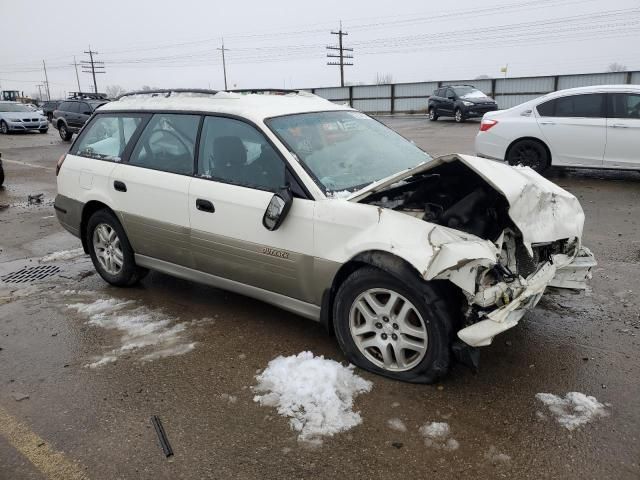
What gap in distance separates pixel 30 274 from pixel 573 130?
8.14 meters

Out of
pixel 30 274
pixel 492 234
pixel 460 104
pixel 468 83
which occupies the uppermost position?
pixel 468 83

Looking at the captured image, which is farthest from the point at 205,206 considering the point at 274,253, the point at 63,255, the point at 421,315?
the point at 63,255

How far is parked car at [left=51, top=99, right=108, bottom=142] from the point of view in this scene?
21.1 m

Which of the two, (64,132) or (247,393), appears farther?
(64,132)

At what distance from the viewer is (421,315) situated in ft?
9.84

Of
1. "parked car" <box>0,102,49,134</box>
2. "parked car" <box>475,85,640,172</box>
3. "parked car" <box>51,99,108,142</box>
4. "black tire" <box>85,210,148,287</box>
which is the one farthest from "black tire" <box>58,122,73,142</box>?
"black tire" <box>85,210,148,287</box>

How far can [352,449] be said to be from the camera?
8.77 ft

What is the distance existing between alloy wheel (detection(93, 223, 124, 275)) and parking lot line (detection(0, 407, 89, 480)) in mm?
1955

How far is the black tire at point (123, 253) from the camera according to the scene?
4715 millimetres

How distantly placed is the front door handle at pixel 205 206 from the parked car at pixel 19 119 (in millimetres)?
25068

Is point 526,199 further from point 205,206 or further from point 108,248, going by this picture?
point 108,248

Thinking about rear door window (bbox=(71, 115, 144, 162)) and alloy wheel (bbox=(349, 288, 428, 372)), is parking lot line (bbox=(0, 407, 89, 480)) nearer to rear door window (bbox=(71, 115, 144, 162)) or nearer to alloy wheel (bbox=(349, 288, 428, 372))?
alloy wheel (bbox=(349, 288, 428, 372))

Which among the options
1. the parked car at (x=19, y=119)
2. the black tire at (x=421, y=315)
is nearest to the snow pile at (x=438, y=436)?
the black tire at (x=421, y=315)

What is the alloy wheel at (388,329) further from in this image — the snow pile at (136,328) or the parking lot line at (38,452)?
the parking lot line at (38,452)
